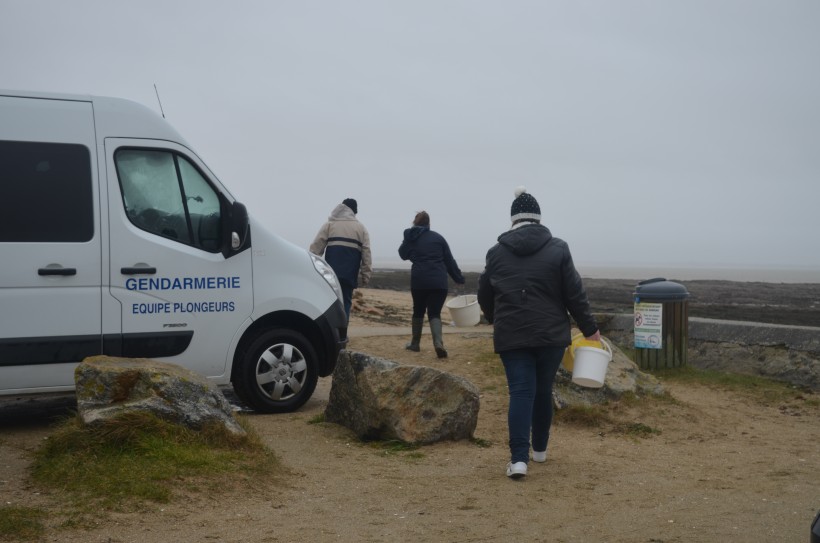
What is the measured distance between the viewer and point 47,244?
7262mm

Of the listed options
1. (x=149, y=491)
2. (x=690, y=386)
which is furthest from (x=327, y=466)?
(x=690, y=386)

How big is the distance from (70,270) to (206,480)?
249 cm

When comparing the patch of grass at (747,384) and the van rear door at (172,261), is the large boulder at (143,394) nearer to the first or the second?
the van rear door at (172,261)

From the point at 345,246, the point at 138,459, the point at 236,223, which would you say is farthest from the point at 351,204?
the point at 138,459

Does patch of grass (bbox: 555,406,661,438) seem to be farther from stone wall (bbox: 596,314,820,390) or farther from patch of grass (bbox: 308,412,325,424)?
stone wall (bbox: 596,314,820,390)

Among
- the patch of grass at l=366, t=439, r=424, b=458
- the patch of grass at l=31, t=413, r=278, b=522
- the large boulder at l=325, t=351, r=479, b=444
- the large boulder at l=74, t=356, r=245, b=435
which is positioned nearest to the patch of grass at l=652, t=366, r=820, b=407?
the large boulder at l=325, t=351, r=479, b=444

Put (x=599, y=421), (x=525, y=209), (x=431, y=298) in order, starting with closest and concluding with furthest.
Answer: (x=525, y=209)
(x=599, y=421)
(x=431, y=298)

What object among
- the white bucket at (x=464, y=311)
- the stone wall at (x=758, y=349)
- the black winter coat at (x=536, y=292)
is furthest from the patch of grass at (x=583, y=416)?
the white bucket at (x=464, y=311)

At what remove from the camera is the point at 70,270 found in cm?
729

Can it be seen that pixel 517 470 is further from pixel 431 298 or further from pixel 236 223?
pixel 431 298

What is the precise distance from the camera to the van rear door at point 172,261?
24.7 ft

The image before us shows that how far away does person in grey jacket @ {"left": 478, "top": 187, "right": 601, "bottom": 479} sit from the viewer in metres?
6.20

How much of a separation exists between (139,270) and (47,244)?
2.36 feet

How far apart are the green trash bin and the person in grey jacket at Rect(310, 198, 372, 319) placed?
10.9 feet
